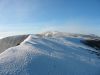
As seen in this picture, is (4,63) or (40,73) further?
(4,63)

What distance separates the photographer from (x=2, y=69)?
47.1 ft

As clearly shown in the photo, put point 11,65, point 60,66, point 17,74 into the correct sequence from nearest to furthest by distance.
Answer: point 17,74 < point 11,65 < point 60,66

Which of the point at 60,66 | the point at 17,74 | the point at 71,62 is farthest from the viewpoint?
the point at 71,62

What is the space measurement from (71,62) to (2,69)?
22.0 ft

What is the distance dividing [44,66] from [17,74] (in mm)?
2798

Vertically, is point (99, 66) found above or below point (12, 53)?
below

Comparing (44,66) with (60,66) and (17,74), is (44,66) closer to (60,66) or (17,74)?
(60,66)

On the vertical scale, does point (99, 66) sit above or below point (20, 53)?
below

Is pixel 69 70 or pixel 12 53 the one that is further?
pixel 12 53

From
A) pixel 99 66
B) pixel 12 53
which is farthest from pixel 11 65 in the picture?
pixel 99 66

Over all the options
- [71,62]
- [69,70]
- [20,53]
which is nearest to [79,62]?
[71,62]

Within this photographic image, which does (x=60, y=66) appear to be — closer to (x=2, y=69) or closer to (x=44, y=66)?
(x=44, y=66)

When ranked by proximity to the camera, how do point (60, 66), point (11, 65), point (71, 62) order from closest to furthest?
point (11, 65)
point (60, 66)
point (71, 62)

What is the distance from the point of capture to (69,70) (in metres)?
15.7
